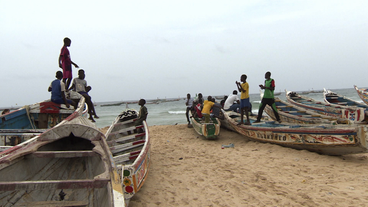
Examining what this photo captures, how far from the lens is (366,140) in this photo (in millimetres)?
5293

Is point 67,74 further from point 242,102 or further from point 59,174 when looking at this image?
point 242,102

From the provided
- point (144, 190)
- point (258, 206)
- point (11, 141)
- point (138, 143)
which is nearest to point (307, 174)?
point (258, 206)

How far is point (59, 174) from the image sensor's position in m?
3.87

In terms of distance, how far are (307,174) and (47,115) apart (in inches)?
296

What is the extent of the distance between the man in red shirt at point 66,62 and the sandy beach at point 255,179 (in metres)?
3.95

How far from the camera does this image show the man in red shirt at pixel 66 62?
7.16 meters

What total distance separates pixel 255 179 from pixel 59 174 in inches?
158

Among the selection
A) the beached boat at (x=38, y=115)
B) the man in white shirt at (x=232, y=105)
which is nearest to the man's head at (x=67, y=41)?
the beached boat at (x=38, y=115)

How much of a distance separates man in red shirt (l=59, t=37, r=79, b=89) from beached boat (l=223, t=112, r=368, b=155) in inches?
262

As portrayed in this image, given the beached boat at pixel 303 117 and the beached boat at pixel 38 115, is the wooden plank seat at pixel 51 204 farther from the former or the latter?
the beached boat at pixel 303 117

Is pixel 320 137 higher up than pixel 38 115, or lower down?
lower down

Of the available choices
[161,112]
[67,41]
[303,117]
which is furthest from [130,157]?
[161,112]

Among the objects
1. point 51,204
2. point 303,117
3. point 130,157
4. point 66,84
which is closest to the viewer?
point 51,204

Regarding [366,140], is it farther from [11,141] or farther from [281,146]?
[11,141]
